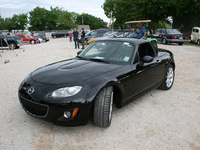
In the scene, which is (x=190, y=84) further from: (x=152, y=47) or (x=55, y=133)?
(x=55, y=133)

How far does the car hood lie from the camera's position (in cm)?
267

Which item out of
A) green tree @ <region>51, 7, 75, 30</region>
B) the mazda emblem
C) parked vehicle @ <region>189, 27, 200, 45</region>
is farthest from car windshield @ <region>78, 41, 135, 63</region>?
green tree @ <region>51, 7, 75, 30</region>

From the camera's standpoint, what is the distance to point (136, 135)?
105 inches

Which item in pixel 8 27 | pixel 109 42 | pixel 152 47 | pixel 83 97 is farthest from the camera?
pixel 8 27

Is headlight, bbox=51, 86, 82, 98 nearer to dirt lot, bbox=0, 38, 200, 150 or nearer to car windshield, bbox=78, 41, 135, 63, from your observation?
dirt lot, bbox=0, 38, 200, 150

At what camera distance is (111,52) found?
11.7 feet

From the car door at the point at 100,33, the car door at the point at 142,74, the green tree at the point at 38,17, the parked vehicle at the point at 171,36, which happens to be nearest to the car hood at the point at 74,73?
the car door at the point at 142,74

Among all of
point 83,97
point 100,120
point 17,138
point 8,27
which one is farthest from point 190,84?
point 8,27

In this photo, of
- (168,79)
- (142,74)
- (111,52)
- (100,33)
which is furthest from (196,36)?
(111,52)

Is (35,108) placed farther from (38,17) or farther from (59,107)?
(38,17)

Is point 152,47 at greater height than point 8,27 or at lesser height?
A: lesser

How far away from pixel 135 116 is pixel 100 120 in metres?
0.91

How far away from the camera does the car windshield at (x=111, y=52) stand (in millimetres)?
3420

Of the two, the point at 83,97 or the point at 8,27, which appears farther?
the point at 8,27
